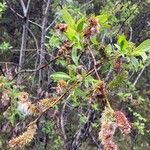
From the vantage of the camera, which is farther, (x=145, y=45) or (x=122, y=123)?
(x=145, y=45)

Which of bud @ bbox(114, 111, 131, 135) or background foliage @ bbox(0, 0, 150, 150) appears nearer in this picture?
bud @ bbox(114, 111, 131, 135)

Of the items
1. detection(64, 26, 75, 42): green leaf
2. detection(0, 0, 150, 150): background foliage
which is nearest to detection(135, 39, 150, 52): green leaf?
detection(0, 0, 150, 150): background foliage

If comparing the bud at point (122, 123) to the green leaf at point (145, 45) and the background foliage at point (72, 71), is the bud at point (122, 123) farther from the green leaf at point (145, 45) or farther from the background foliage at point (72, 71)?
the green leaf at point (145, 45)

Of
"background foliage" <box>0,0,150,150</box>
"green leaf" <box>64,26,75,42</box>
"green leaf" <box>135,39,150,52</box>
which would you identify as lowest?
"background foliage" <box>0,0,150,150</box>

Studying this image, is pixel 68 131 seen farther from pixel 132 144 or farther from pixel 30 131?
pixel 30 131

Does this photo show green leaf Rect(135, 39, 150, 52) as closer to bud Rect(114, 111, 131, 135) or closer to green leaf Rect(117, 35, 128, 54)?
green leaf Rect(117, 35, 128, 54)

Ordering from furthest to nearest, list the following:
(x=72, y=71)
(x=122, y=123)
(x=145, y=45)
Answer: (x=72, y=71) < (x=145, y=45) < (x=122, y=123)

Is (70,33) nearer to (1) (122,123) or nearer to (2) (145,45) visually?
(2) (145,45)

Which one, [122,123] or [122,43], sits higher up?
[122,43]

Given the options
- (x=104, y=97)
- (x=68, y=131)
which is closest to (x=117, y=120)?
(x=104, y=97)

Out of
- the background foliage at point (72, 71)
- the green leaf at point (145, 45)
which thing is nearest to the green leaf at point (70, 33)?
the background foliage at point (72, 71)

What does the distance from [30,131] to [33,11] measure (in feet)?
34.4

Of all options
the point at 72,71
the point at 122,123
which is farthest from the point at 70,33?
the point at 122,123

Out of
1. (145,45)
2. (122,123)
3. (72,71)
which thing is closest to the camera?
(122,123)
